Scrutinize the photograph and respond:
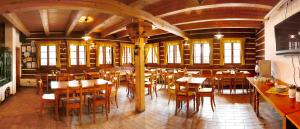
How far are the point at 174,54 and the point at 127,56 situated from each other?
3.18 meters

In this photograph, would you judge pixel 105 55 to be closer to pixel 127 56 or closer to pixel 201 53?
pixel 127 56

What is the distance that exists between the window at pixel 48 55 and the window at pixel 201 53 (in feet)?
24.9

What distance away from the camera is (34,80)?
11.0 metres

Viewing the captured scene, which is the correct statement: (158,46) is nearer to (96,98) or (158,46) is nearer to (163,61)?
(163,61)

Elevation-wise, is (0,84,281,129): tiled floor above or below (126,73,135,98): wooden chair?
below

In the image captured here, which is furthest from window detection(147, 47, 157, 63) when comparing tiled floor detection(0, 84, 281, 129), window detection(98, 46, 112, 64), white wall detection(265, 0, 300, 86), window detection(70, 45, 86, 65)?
white wall detection(265, 0, 300, 86)

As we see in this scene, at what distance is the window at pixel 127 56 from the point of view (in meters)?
13.0

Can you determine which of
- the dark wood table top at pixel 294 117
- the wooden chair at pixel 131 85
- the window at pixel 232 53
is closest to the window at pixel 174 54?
the window at pixel 232 53

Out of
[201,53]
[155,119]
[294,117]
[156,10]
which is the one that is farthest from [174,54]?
[294,117]

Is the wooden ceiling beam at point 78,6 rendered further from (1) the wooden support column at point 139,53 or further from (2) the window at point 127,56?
(2) the window at point 127,56

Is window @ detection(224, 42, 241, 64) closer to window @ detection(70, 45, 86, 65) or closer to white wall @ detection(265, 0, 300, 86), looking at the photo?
white wall @ detection(265, 0, 300, 86)

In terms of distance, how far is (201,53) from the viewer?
10719 millimetres

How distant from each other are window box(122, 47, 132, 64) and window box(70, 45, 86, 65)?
2.50 metres

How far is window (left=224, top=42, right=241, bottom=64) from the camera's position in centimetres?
1010
